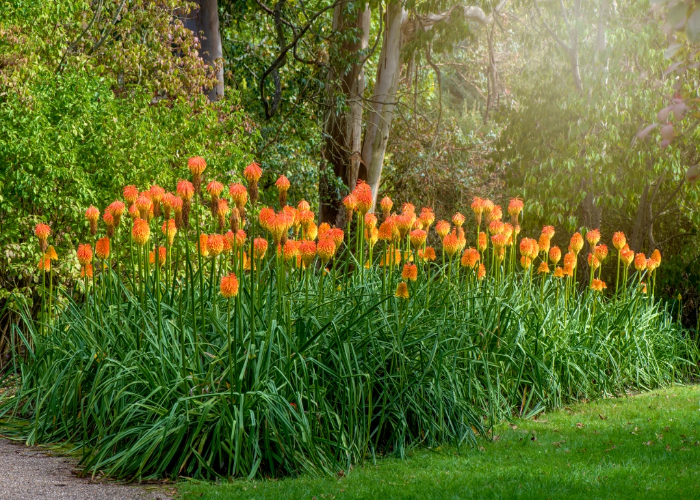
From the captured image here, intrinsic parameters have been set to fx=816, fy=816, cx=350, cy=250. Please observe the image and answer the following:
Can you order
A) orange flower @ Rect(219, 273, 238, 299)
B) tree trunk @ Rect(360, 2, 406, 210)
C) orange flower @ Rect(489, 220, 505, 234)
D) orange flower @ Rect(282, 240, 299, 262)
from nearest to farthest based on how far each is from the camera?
orange flower @ Rect(219, 273, 238, 299) < orange flower @ Rect(282, 240, 299, 262) < orange flower @ Rect(489, 220, 505, 234) < tree trunk @ Rect(360, 2, 406, 210)

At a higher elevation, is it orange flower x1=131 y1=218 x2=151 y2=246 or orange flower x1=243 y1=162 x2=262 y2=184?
orange flower x1=243 y1=162 x2=262 y2=184

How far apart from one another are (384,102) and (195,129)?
4872 millimetres

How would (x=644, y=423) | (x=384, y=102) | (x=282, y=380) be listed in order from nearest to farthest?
(x=282, y=380) → (x=644, y=423) → (x=384, y=102)

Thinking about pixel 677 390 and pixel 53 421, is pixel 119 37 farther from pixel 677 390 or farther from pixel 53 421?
pixel 677 390

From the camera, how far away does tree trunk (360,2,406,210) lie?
14469mm

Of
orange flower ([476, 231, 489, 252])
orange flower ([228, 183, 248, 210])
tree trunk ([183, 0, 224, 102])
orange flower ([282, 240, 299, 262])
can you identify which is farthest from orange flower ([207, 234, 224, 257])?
tree trunk ([183, 0, 224, 102])

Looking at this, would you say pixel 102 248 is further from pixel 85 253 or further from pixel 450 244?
pixel 450 244

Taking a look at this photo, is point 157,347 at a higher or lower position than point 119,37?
lower

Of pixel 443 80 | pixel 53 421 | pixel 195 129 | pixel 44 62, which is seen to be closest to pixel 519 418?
pixel 53 421

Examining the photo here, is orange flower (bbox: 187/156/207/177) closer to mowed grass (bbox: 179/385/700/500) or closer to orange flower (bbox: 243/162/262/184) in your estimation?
orange flower (bbox: 243/162/262/184)

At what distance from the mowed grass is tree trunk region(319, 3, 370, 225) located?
8413mm

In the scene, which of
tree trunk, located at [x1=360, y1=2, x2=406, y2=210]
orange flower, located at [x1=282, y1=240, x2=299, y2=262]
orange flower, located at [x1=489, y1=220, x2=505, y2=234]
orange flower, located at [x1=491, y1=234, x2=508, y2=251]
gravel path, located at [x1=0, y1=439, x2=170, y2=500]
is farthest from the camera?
tree trunk, located at [x1=360, y1=2, x2=406, y2=210]

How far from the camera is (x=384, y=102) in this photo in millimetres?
14359

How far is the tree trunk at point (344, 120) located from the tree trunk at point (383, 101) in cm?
22
